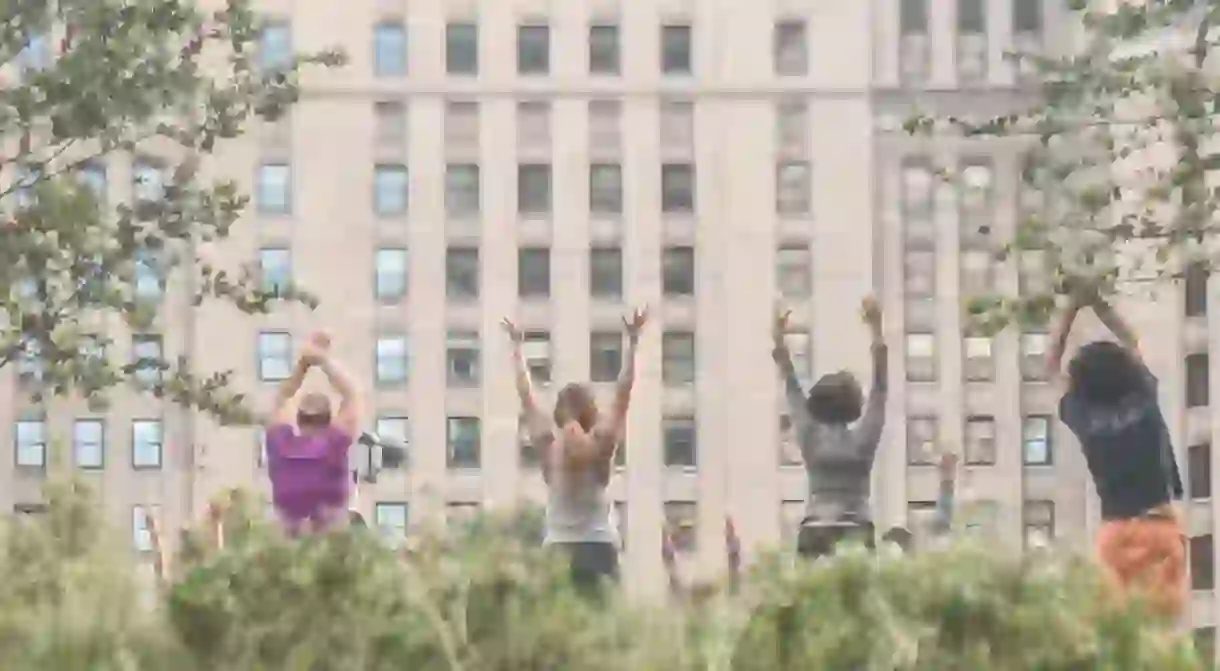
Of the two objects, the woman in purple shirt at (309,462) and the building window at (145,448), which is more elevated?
the woman in purple shirt at (309,462)

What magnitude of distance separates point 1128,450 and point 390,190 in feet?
202

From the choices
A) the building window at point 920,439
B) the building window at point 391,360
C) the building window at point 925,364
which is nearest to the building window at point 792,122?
the building window at point 925,364

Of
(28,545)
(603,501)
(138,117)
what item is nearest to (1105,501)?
(603,501)

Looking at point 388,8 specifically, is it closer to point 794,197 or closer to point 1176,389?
point 794,197

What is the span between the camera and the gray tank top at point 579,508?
10867 mm

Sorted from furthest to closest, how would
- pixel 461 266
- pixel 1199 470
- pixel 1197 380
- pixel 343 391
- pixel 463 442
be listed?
pixel 461 266, pixel 463 442, pixel 1197 380, pixel 1199 470, pixel 343 391

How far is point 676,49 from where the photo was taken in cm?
7175

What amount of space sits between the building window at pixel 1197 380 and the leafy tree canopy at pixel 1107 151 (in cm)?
4744

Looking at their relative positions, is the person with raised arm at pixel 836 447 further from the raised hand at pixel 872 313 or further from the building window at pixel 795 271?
the building window at pixel 795 271

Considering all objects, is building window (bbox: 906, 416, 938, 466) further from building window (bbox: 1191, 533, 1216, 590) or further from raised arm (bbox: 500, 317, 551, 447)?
raised arm (bbox: 500, 317, 551, 447)

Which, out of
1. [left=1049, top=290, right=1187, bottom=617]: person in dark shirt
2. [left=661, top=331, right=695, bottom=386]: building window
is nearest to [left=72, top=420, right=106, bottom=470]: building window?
→ [left=661, top=331, right=695, bottom=386]: building window

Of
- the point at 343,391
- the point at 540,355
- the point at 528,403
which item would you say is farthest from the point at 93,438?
the point at 528,403

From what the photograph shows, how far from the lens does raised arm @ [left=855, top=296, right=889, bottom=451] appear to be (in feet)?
35.0

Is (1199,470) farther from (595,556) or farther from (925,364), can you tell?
(595,556)
